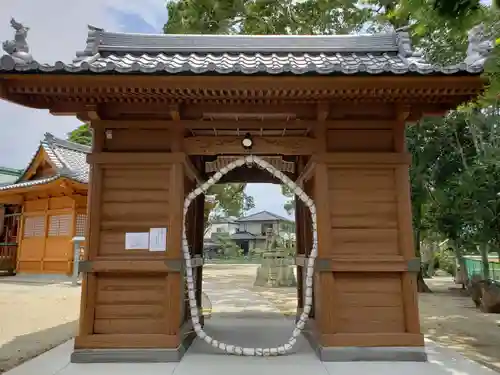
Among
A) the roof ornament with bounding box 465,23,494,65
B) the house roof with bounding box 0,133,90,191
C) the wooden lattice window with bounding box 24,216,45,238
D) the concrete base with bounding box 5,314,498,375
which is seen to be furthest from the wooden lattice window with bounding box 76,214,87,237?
the roof ornament with bounding box 465,23,494,65

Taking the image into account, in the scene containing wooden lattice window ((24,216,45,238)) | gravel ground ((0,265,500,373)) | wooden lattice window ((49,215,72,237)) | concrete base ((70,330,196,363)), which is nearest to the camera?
concrete base ((70,330,196,363))

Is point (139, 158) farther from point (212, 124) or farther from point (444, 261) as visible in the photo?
point (444, 261)

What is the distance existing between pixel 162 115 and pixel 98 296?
2.21 m

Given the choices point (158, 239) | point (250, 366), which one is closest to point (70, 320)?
point (158, 239)

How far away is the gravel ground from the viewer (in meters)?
5.44

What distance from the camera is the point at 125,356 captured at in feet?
14.1

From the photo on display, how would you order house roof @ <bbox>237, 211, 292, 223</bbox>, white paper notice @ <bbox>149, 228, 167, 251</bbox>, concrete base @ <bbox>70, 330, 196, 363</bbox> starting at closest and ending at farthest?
concrete base @ <bbox>70, 330, 196, 363</bbox> → white paper notice @ <bbox>149, 228, 167, 251</bbox> → house roof @ <bbox>237, 211, 292, 223</bbox>

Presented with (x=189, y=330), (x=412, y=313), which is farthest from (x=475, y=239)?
(x=189, y=330)

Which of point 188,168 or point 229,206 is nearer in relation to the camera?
point 188,168

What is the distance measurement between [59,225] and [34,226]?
1.63 meters

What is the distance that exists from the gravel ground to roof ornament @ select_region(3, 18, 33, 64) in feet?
10.9

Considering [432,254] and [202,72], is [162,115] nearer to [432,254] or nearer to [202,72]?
[202,72]

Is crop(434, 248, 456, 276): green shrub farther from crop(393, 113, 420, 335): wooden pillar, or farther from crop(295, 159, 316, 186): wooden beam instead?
crop(393, 113, 420, 335): wooden pillar

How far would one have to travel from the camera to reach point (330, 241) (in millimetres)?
4555
